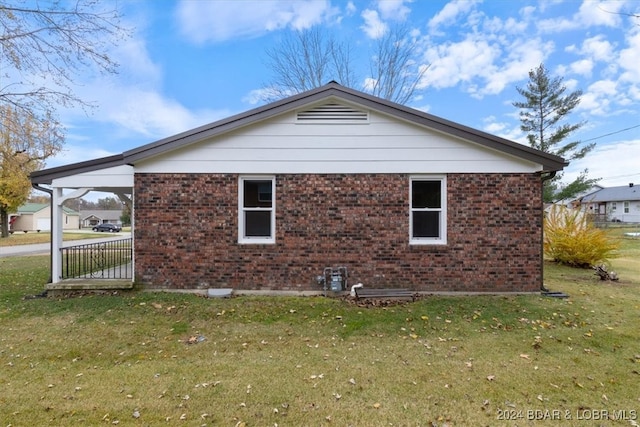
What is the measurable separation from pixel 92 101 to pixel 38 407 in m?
5.79

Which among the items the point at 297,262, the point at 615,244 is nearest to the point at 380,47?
the point at 615,244

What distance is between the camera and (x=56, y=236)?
7621 millimetres

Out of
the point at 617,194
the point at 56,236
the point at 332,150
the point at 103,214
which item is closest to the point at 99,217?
the point at 103,214

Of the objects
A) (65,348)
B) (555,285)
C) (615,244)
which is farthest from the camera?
(615,244)

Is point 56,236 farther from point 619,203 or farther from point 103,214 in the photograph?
point 103,214

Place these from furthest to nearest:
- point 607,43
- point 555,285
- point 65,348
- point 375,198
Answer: point 607,43 < point 555,285 < point 375,198 < point 65,348

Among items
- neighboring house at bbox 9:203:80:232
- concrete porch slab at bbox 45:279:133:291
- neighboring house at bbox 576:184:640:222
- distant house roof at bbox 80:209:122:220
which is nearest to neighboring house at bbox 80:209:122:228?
distant house roof at bbox 80:209:122:220

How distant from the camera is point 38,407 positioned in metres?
3.32

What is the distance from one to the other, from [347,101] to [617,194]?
63618 millimetres

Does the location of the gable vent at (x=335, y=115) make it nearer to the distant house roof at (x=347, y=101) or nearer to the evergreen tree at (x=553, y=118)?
the distant house roof at (x=347, y=101)

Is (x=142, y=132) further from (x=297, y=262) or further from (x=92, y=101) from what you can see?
(x=297, y=262)

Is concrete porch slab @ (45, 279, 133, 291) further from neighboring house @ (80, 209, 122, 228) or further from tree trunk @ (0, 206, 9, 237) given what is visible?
neighboring house @ (80, 209, 122, 228)

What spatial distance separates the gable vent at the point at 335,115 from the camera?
7.36 meters

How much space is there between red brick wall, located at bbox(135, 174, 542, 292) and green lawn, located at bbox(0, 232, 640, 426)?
596 millimetres
